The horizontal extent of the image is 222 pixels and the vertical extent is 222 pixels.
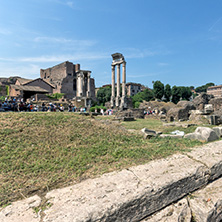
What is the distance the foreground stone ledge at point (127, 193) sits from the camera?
1854 millimetres

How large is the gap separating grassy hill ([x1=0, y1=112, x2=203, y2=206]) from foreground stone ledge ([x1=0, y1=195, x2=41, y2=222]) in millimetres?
245

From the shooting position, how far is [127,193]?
2172 mm

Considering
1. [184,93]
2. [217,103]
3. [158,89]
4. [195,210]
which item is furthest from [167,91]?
[195,210]

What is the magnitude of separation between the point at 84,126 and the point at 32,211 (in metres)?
3.76

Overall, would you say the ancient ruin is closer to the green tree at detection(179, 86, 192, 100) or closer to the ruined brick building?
the ruined brick building

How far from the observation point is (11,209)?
1953 millimetres

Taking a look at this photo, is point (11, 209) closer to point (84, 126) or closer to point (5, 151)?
point (5, 151)

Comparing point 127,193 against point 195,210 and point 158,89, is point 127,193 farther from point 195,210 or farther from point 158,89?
point 158,89

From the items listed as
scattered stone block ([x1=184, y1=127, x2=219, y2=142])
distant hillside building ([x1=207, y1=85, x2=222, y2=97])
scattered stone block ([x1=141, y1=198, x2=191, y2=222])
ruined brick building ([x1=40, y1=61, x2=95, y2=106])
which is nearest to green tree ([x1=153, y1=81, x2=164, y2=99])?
ruined brick building ([x1=40, y1=61, x2=95, y2=106])

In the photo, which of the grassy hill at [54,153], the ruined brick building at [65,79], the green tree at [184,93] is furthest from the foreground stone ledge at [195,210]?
the green tree at [184,93]

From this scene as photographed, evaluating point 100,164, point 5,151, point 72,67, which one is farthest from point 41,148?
point 72,67

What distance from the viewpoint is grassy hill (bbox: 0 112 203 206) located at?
2692 mm

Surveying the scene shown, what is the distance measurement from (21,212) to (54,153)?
6.02 ft

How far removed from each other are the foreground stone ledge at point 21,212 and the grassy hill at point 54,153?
25 centimetres
